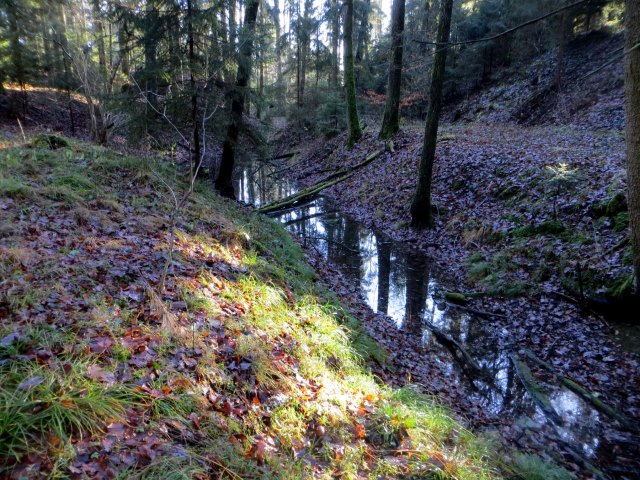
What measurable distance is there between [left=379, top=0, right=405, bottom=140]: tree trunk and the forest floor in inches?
129

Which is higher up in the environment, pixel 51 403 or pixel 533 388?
pixel 51 403

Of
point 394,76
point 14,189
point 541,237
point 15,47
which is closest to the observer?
point 14,189

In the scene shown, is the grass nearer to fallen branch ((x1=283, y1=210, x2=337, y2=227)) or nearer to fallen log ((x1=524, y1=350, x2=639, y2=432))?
fallen log ((x1=524, y1=350, x2=639, y2=432))

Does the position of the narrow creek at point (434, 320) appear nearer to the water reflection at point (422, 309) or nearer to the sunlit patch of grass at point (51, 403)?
the water reflection at point (422, 309)

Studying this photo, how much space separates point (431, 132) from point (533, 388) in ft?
24.4

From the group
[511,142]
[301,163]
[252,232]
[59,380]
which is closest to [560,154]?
[511,142]

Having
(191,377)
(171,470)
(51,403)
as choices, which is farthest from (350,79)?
(171,470)

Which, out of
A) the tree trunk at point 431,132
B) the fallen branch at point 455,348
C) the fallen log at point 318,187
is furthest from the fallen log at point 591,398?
the fallen log at point 318,187

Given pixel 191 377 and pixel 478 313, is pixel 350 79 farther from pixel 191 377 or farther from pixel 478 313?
pixel 191 377

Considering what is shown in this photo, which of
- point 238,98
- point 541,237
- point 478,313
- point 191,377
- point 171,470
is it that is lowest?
point 478,313

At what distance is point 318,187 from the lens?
687 inches

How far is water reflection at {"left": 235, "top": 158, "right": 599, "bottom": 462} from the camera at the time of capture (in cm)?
521

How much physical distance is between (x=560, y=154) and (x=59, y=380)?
13.3 meters

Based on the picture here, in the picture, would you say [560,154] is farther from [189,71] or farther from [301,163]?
[301,163]
